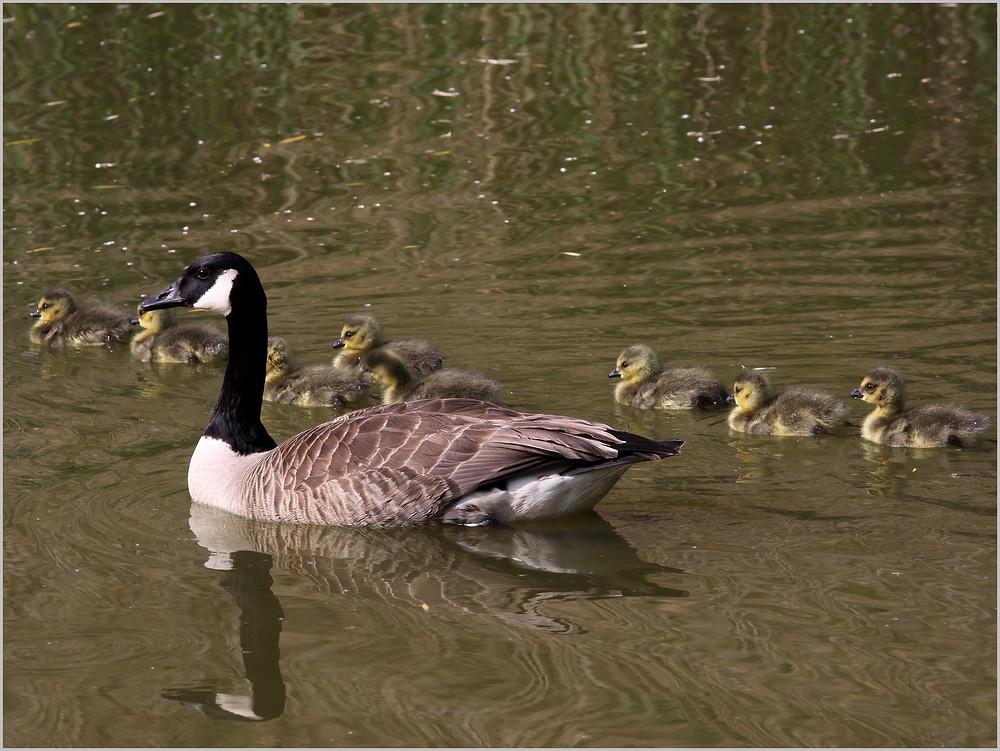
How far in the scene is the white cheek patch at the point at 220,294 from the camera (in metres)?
8.12

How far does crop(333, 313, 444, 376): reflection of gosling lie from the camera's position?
979 centimetres

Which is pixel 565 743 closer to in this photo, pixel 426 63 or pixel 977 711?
pixel 977 711

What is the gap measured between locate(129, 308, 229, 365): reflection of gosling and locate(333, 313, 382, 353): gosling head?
934 mm

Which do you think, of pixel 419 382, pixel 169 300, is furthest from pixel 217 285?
pixel 419 382

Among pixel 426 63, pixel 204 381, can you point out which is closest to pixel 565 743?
pixel 204 381

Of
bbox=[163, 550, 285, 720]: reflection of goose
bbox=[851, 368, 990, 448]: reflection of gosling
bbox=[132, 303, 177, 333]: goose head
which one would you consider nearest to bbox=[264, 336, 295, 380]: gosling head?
bbox=[132, 303, 177, 333]: goose head

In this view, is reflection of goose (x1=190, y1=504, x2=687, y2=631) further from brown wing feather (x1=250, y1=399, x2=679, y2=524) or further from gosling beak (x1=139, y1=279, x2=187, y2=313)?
gosling beak (x1=139, y1=279, x2=187, y2=313)

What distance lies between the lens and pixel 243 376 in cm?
820

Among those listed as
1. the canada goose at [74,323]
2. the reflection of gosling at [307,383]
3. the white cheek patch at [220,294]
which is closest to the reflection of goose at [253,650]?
the white cheek patch at [220,294]

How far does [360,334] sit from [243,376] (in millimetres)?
1949

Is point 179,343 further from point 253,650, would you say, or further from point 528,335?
point 253,650

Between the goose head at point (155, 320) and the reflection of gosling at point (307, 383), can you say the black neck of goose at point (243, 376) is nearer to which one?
the reflection of gosling at point (307, 383)

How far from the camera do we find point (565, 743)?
17.5 ft

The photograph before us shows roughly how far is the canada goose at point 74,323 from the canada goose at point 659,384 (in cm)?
391
